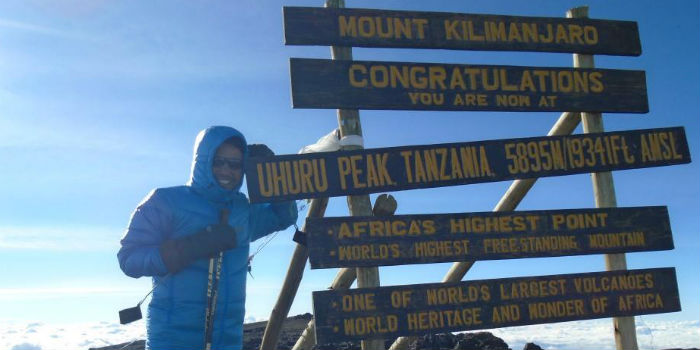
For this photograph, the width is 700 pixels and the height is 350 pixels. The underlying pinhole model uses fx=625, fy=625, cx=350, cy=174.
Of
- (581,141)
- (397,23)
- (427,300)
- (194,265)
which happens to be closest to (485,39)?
(397,23)

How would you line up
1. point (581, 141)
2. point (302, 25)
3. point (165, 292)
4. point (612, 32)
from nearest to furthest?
point (165, 292), point (302, 25), point (581, 141), point (612, 32)

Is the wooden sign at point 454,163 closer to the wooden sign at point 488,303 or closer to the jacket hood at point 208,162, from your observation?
the jacket hood at point 208,162

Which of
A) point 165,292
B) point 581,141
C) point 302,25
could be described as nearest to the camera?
point 165,292

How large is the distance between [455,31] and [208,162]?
8.71ft

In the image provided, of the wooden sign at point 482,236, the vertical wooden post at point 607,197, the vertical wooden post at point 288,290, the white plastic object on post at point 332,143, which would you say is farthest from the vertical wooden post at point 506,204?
the white plastic object on post at point 332,143

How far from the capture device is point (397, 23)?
5863 mm

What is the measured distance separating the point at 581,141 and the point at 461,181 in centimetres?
132

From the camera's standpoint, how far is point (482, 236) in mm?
5555

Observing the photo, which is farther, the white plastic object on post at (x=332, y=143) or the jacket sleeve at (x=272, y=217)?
the jacket sleeve at (x=272, y=217)

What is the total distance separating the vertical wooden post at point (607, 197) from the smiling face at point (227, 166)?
3461 mm

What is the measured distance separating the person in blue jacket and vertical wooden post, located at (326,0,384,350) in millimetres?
800

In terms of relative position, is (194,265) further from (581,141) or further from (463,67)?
(581,141)

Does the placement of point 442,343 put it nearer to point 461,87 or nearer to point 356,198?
point 356,198

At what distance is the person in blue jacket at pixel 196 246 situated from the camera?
16.5ft
